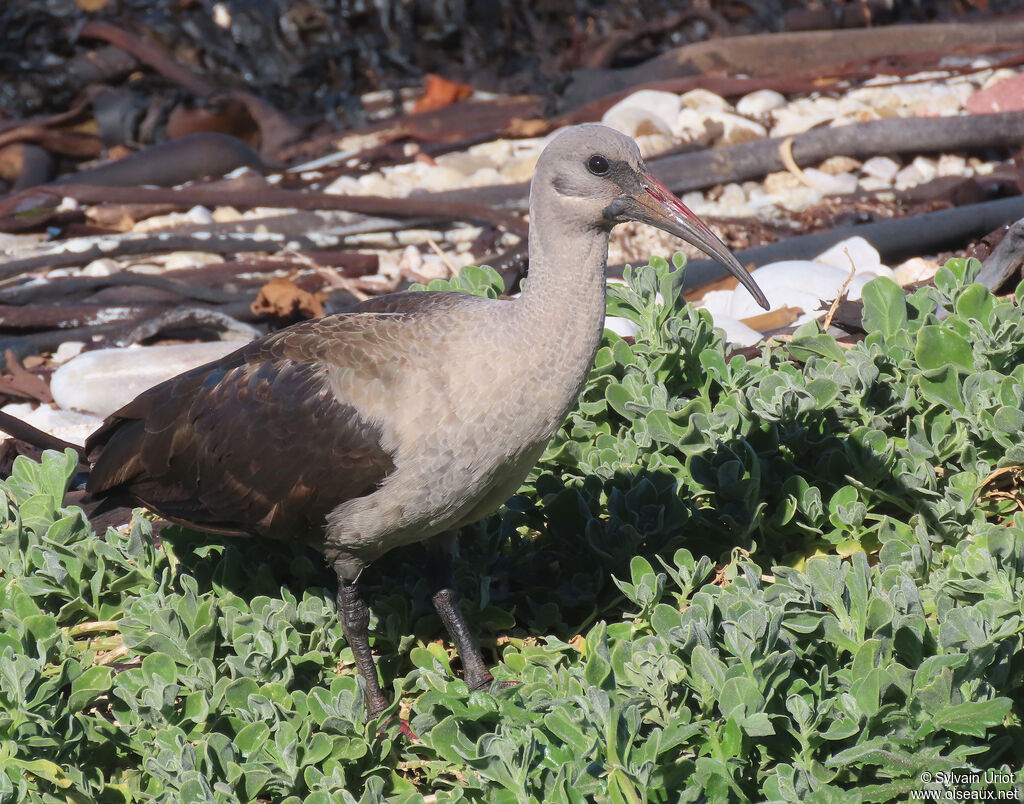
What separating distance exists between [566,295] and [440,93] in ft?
27.6

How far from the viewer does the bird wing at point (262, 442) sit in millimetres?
3680

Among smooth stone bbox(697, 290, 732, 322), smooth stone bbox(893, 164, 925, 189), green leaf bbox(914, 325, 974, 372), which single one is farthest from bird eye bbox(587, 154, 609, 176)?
smooth stone bbox(893, 164, 925, 189)

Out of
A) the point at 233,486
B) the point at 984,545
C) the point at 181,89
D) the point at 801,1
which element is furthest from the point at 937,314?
the point at 801,1

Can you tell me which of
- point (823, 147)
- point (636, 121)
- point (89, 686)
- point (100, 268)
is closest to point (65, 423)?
point (100, 268)

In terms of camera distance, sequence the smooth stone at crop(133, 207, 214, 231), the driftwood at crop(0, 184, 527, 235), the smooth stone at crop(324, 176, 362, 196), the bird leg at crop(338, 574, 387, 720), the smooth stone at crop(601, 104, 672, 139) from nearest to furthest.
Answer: the bird leg at crop(338, 574, 387, 720) < the driftwood at crop(0, 184, 527, 235) < the smooth stone at crop(133, 207, 214, 231) < the smooth stone at crop(324, 176, 362, 196) < the smooth stone at crop(601, 104, 672, 139)

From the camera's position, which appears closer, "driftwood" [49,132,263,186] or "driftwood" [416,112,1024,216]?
"driftwood" [416,112,1024,216]

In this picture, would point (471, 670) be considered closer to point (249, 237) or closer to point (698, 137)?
point (249, 237)

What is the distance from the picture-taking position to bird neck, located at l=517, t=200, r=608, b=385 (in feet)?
11.4

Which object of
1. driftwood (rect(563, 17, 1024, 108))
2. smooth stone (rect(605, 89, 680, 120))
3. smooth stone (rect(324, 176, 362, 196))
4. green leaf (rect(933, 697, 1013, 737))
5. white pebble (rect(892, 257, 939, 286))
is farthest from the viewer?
driftwood (rect(563, 17, 1024, 108))

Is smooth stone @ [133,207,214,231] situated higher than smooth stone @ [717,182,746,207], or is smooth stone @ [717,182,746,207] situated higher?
smooth stone @ [133,207,214,231]

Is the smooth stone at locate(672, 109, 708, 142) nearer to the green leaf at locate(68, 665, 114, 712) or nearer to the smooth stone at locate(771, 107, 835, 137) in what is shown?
the smooth stone at locate(771, 107, 835, 137)

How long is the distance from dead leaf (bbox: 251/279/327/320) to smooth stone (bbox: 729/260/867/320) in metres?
2.43

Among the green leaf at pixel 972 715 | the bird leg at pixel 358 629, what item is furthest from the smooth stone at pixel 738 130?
the green leaf at pixel 972 715

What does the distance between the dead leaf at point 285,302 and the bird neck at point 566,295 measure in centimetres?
351
